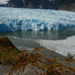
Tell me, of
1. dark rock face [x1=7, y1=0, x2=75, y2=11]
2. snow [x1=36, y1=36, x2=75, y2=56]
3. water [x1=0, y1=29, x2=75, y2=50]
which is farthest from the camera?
dark rock face [x1=7, y1=0, x2=75, y2=11]

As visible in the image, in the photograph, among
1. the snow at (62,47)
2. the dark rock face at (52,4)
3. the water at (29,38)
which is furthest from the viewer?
the dark rock face at (52,4)

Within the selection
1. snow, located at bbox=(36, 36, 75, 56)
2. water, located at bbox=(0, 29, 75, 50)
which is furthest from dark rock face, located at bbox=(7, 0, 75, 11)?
snow, located at bbox=(36, 36, 75, 56)

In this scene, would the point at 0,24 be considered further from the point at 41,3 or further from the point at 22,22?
the point at 41,3

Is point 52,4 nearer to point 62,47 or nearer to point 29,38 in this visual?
point 29,38

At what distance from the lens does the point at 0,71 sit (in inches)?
153

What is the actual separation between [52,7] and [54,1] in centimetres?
223

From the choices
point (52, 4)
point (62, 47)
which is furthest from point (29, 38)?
point (52, 4)

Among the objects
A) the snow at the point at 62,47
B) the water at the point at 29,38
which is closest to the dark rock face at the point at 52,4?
the water at the point at 29,38

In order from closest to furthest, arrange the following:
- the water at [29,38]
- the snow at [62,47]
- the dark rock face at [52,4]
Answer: the snow at [62,47] < the water at [29,38] < the dark rock face at [52,4]

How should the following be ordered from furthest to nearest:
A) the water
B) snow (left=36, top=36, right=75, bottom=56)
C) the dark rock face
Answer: the dark rock face < the water < snow (left=36, top=36, right=75, bottom=56)

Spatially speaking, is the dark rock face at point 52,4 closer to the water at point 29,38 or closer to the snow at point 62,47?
the water at point 29,38

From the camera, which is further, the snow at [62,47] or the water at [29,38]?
the water at [29,38]

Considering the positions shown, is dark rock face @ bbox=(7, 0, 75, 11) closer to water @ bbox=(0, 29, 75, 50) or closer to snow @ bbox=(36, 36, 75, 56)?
water @ bbox=(0, 29, 75, 50)

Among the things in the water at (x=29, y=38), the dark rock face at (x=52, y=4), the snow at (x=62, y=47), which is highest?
the dark rock face at (x=52, y=4)
